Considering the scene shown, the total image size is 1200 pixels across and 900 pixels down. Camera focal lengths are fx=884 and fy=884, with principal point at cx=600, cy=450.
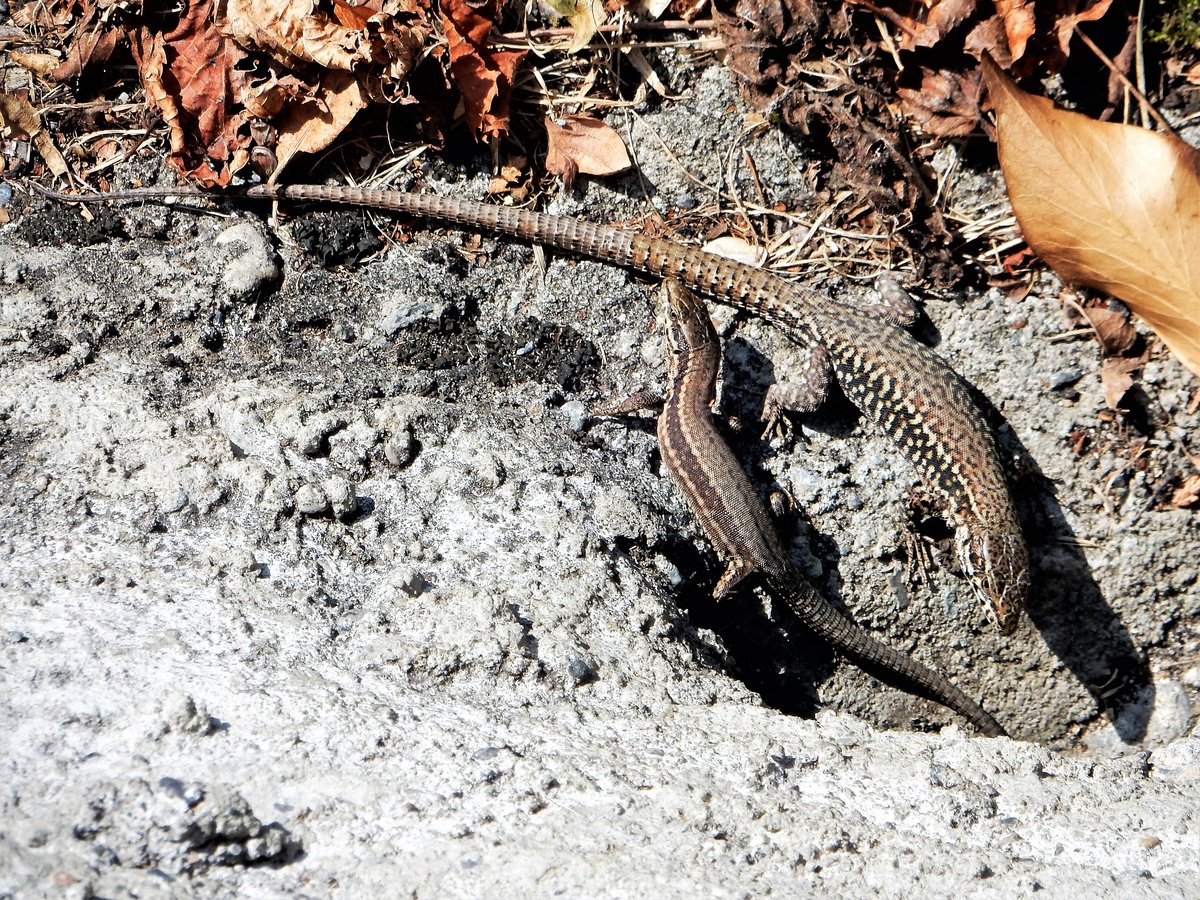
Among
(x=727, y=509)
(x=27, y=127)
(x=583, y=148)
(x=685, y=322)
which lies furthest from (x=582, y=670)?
(x=27, y=127)

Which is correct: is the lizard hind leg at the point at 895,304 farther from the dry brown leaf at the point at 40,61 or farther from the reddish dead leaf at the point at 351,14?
the dry brown leaf at the point at 40,61

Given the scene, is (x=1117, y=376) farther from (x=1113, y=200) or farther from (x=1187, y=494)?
(x=1113, y=200)

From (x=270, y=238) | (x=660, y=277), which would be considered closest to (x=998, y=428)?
(x=660, y=277)

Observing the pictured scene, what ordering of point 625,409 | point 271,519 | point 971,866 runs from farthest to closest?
1. point 625,409
2. point 271,519
3. point 971,866

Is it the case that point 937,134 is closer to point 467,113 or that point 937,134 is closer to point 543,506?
point 467,113

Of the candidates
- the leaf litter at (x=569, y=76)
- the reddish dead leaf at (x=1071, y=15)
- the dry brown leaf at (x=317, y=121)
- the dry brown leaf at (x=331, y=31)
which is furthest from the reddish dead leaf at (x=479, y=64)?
the reddish dead leaf at (x=1071, y=15)

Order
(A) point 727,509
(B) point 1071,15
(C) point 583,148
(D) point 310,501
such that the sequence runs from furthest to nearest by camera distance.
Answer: (C) point 583,148, (A) point 727,509, (B) point 1071,15, (D) point 310,501

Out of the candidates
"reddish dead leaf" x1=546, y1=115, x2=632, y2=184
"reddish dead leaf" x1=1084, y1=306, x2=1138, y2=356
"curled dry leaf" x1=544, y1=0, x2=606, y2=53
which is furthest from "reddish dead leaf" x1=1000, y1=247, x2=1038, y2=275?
"curled dry leaf" x1=544, y1=0, x2=606, y2=53
